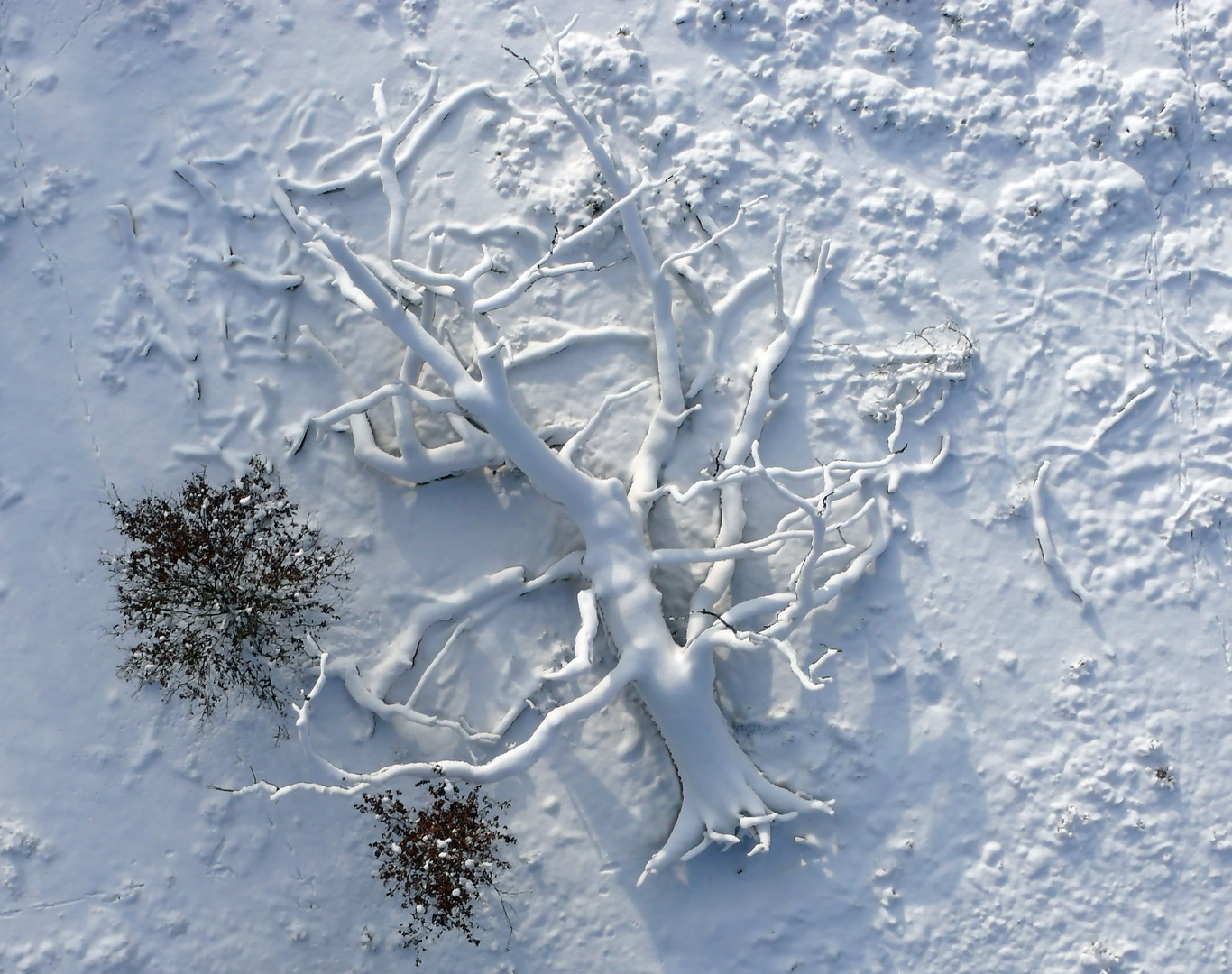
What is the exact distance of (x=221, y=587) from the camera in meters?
6.86

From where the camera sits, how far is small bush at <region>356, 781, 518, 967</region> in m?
6.77

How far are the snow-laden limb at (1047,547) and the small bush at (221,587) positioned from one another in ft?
15.8

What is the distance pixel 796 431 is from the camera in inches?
297

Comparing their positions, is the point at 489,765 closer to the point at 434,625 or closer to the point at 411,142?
the point at 434,625

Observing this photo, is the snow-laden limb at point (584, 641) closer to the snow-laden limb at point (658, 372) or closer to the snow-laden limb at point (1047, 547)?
the snow-laden limb at point (658, 372)

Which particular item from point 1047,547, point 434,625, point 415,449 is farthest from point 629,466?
point 1047,547

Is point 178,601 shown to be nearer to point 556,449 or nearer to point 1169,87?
point 556,449

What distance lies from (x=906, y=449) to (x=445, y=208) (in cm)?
372

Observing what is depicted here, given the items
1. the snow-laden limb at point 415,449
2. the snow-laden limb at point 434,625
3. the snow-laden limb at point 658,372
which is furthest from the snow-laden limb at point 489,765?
the snow-laden limb at point 415,449

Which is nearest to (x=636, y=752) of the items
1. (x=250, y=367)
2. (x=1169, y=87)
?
(x=250, y=367)

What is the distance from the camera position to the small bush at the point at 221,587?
271 inches

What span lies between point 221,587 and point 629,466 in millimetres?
2841

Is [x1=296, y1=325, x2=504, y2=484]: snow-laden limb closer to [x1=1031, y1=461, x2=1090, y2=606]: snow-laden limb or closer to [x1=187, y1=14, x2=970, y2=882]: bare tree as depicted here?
[x1=187, y1=14, x2=970, y2=882]: bare tree

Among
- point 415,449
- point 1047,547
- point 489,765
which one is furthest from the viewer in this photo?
point 1047,547
